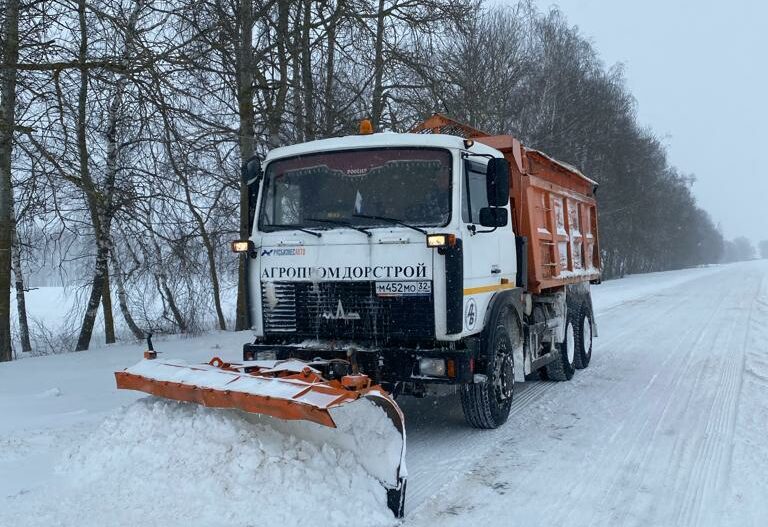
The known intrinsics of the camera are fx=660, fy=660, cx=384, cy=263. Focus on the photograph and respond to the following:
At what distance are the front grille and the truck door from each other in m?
0.40

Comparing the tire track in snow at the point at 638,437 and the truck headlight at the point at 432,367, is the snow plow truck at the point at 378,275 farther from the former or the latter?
the tire track in snow at the point at 638,437

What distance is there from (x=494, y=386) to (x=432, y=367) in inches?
35.8

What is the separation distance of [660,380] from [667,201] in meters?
56.5

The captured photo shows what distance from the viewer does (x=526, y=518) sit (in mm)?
3854

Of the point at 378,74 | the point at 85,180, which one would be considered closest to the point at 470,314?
the point at 85,180

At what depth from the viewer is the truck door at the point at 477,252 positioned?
5.18 meters

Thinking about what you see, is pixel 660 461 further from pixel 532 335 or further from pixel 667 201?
pixel 667 201

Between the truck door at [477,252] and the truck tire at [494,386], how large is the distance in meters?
0.23

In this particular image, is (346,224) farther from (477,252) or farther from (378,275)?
(477,252)

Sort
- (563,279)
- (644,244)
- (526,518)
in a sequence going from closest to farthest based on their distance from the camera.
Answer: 1. (526,518)
2. (563,279)
3. (644,244)

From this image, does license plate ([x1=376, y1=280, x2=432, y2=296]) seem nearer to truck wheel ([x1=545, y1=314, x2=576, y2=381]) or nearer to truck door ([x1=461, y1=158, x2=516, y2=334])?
truck door ([x1=461, y1=158, x2=516, y2=334])

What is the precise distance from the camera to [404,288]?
5043 millimetres

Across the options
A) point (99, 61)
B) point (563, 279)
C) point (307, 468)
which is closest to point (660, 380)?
point (563, 279)

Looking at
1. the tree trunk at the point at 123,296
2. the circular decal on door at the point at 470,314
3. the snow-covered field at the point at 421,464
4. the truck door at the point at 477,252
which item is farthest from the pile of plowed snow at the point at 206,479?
the tree trunk at the point at 123,296
